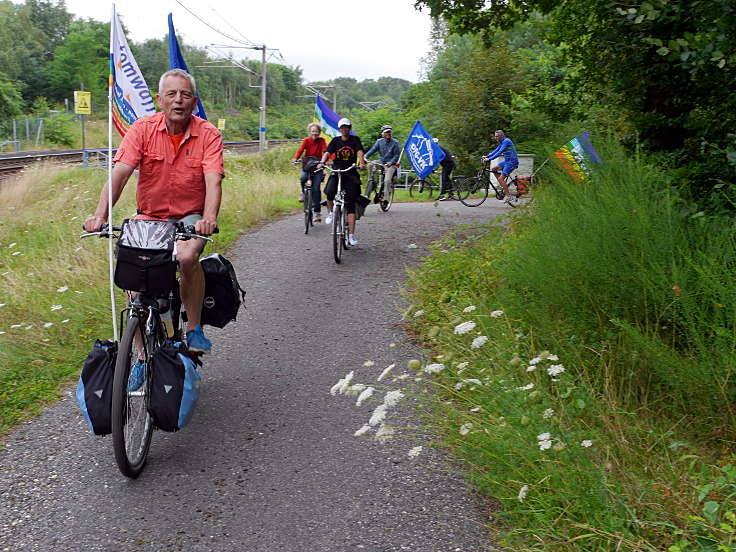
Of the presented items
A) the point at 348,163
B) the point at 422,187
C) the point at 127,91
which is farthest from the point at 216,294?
the point at 422,187

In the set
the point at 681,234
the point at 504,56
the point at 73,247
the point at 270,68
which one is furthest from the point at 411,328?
the point at 270,68

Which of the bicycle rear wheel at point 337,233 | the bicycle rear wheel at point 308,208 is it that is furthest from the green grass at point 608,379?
the bicycle rear wheel at point 308,208

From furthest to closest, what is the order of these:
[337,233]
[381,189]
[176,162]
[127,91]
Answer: [381,189] → [337,233] → [127,91] → [176,162]

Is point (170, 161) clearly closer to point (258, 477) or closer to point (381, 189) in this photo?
point (258, 477)

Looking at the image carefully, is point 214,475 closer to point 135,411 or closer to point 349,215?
point 135,411

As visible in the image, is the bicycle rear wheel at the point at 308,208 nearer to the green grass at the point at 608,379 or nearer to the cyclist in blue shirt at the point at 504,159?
the cyclist in blue shirt at the point at 504,159

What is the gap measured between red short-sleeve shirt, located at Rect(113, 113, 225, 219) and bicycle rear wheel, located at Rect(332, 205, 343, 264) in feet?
17.0

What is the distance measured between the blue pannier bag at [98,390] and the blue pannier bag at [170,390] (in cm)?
23

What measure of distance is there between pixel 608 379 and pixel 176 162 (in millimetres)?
2912

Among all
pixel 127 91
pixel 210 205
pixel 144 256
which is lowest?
pixel 144 256

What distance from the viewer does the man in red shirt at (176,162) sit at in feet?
14.9

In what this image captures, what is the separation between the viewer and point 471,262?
8039 mm

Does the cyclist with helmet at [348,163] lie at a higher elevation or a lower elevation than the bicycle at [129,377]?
higher

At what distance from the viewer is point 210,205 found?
4.41m
